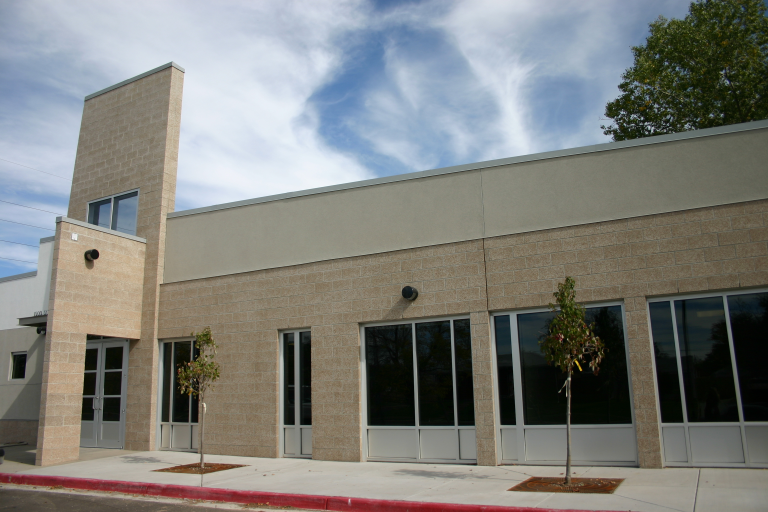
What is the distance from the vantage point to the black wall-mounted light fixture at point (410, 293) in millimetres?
12935

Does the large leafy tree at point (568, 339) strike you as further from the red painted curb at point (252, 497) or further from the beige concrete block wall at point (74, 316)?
the beige concrete block wall at point (74, 316)

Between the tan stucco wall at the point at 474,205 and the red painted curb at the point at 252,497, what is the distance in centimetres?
600

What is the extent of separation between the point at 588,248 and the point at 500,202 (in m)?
2.07

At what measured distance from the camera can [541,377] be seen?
11703mm

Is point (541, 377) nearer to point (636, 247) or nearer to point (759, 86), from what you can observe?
point (636, 247)

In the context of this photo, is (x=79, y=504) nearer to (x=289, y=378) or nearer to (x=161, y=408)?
(x=289, y=378)

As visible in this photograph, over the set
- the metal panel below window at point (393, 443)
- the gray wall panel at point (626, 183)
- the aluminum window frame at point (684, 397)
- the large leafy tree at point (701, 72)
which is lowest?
→ the metal panel below window at point (393, 443)

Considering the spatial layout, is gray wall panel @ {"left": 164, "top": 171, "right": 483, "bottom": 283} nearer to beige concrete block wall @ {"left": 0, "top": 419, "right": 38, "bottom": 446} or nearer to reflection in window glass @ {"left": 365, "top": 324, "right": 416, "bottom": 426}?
reflection in window glass @ {"left": 365, "top": 324, "right": 416, "bottom": 426}

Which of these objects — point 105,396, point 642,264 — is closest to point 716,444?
point 642,264

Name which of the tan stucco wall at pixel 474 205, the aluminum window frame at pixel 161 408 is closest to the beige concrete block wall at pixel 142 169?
the aluminum window frame at pixel 161 408

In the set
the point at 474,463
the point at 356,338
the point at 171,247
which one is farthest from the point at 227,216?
the point at 474,463

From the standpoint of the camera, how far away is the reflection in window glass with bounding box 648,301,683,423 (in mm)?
10547

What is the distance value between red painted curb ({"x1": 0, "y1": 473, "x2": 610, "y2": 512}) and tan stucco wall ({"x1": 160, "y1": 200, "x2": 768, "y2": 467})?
3739 mm

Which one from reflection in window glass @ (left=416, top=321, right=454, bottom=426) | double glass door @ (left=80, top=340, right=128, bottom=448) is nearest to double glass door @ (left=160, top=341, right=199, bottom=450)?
double glass door @ (left=80, top=340, right=128, bottom=448)
